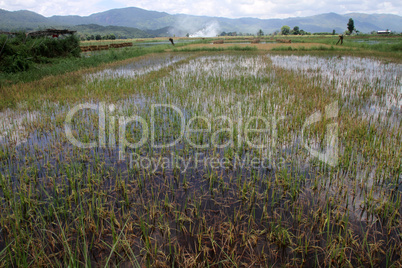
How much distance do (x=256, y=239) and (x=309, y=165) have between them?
164 cm

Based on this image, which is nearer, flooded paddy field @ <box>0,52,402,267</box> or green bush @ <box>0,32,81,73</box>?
flooded paddy field @ <box>0,52,402,267</box>

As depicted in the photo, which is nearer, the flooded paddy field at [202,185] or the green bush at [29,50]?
the flooded paddy field at [202,185]

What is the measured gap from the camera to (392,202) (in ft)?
7.68

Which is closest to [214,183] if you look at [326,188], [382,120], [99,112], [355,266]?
[326,188]

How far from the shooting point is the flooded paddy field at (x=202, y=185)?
1873 mm

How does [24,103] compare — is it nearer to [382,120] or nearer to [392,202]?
[392,202]

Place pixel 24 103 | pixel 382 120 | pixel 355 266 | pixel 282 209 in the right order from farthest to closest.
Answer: pixel 24 103 → pixel 382 120 → pixel 282 209 → pixel 355 266

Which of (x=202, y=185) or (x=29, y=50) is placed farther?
(x=29, y=50)

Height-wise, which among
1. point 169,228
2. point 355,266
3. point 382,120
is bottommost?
point 355,266

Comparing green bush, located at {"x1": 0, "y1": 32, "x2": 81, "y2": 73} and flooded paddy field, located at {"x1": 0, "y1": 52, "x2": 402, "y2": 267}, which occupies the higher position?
green bush, located at {"x1": 0, "y1": 32, "x2": 81, "y2": 73}

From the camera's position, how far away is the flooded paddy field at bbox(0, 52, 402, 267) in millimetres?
1873

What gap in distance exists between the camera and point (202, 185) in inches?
108

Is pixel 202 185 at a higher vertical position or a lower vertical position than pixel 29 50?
lower

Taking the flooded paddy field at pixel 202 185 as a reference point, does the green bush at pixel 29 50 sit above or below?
above
